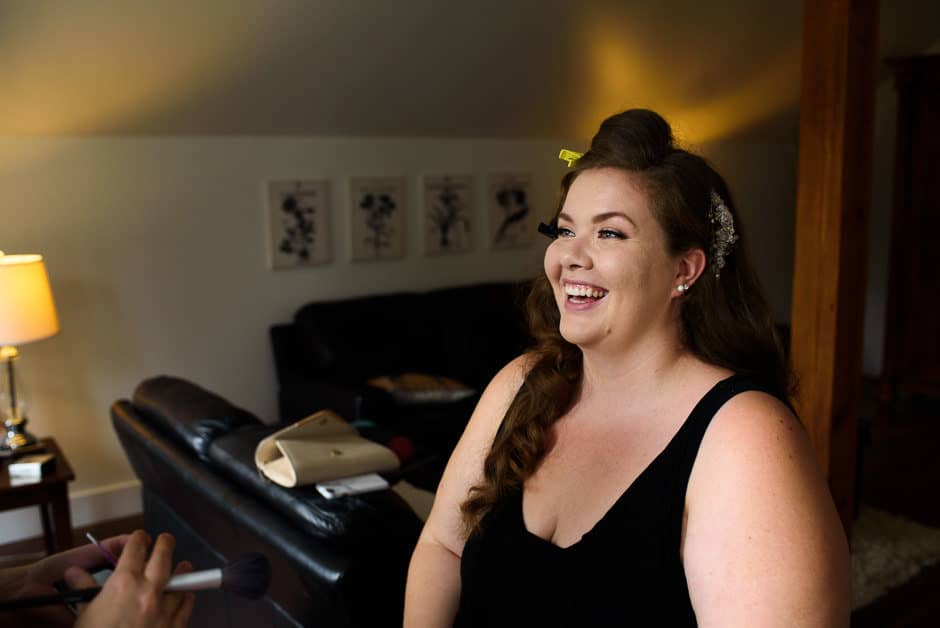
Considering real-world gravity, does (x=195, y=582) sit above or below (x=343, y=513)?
above

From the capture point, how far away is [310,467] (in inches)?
78.5

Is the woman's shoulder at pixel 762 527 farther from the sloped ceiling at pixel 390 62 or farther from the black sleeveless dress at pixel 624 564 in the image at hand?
the sloped ceiling at pixel 390 62

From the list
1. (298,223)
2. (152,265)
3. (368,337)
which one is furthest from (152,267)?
(368,337)

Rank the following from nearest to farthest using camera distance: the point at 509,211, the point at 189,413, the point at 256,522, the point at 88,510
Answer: the point at 256,522 < the point at 189,413 < the point at 88,510 < the point at 509,211

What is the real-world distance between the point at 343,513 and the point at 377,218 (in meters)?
3.19

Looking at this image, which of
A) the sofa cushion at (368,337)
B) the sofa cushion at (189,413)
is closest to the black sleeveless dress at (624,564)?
the sofa cushion at (189,413)

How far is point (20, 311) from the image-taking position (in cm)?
317

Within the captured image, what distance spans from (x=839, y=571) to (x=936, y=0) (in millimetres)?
5751

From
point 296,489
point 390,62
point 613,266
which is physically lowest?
point 296,489

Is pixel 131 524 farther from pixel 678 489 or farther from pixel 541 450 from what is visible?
pixel 678 489

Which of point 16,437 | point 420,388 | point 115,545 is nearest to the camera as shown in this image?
point 115,545

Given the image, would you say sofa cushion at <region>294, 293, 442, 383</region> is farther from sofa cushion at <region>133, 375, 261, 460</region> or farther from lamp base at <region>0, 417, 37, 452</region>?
sofa cushion at <region>133, 375, 261, 460</region>

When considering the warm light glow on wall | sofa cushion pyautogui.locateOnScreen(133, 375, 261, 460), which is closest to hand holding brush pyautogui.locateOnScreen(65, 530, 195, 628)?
sofa cushion pyautogui.locateOnScreen(133, 375, 261, 460)

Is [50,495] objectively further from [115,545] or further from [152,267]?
[115,545]
